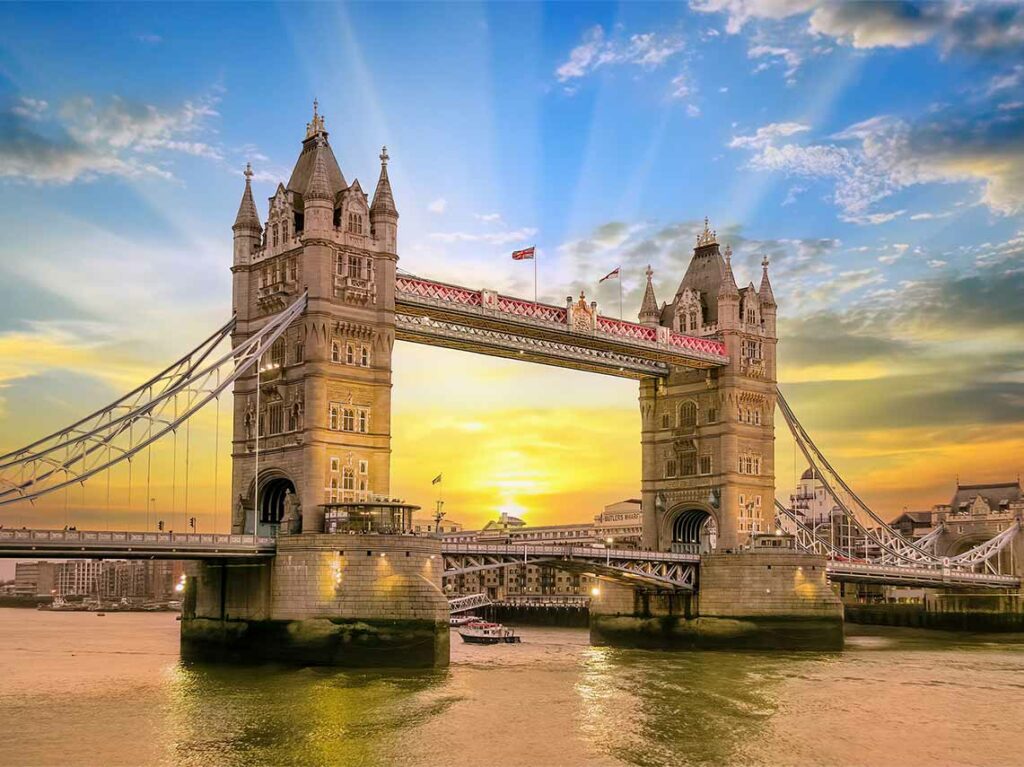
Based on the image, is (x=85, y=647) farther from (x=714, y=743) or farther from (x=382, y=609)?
(x=714, y=743)

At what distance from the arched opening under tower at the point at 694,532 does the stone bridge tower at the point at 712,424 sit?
0.28 feet

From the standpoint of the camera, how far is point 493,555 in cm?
7838

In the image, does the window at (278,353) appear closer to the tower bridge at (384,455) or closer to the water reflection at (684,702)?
the tower bridge at (384,455)

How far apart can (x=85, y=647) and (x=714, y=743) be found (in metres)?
77.1

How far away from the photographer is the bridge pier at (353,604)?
66125 millimetres

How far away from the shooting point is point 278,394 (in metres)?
75.6

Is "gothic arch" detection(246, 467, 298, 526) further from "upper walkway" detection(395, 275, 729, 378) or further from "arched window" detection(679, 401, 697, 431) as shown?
"arched window" detection(679, 401, 697, 431)

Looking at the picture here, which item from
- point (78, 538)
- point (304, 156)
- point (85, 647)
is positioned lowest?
point (85, 647)

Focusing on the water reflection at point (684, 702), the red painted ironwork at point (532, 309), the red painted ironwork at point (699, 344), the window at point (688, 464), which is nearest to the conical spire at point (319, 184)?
the red painted ironwork at point (532, 309)

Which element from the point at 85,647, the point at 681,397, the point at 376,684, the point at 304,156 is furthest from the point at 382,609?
the point at 85,647

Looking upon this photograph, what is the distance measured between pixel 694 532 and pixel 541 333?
27441 mm

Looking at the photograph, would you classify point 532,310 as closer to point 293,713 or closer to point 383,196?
point 383,196

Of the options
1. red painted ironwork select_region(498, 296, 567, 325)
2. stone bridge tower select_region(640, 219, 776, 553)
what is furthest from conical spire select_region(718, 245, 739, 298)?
red painted ironwork select_region(498, 296, 567, 325)

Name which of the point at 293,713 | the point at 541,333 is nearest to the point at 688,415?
the point at 541,333
